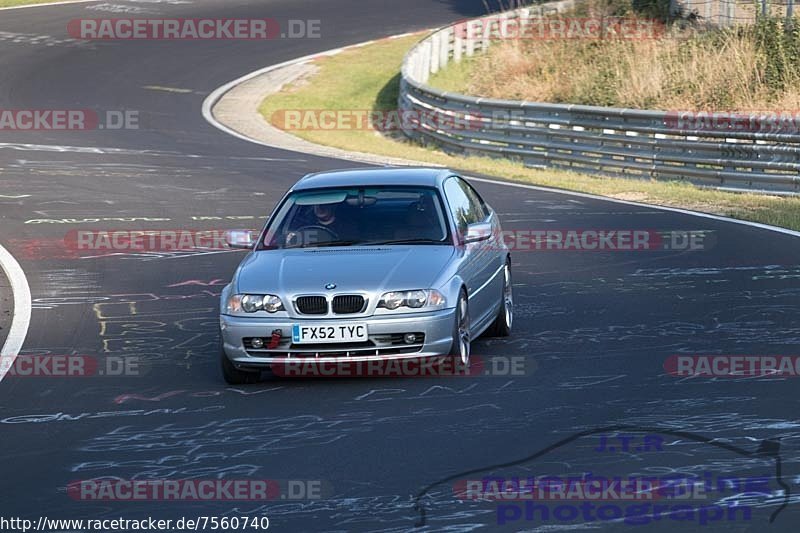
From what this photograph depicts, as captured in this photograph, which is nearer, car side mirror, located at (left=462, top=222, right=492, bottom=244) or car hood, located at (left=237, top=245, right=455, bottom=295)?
car hood, located at (left=237, top=245, right=455, bottom=295)

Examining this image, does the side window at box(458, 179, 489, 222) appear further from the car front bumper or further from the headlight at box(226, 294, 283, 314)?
the headlight at box(226, 294, 283, 314)

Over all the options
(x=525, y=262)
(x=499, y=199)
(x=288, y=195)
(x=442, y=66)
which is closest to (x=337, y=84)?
(x=442, y=66)

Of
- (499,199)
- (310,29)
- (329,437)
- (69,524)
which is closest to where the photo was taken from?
(69,524)

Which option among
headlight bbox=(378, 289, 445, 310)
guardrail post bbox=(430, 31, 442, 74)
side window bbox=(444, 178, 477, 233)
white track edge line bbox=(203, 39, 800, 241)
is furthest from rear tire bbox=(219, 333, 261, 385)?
guardrail post bbox=(430, 31, 442, 74)

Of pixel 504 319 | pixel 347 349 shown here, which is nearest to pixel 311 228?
pixel 347 349

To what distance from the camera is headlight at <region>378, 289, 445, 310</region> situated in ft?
31.0

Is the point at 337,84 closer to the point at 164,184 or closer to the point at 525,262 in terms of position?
the point at 164,184

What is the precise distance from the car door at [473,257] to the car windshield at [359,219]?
9.1 inches

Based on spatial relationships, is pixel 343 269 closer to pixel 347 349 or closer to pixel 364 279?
pixel 364 279

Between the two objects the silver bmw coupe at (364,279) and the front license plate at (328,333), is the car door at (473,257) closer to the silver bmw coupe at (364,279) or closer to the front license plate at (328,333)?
the silver bmw coupe at (364,279)

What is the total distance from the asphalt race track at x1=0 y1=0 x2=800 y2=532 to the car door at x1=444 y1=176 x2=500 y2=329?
1.25 ft

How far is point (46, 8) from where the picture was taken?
170 ft

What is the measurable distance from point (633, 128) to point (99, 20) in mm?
31080

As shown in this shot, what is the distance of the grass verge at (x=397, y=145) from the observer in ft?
63.0
